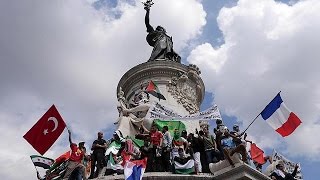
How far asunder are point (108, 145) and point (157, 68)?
6941 millimetres

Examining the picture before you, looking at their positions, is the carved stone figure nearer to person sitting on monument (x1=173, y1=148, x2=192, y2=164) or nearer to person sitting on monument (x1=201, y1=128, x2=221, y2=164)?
person sitting on monument (x1=201, y1=128, x2=221, y2=164)

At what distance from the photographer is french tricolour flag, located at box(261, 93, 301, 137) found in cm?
Answer: 1733

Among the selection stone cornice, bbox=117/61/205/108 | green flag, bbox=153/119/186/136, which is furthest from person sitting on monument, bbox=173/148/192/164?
stone cornice, bbox=117/61/205/108

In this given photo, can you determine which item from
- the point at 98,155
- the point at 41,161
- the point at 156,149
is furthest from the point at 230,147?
the point at 41,161

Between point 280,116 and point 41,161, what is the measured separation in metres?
8.87

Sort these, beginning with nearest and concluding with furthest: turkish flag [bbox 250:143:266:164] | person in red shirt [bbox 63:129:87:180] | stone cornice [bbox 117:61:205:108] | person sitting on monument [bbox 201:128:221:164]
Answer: person in red shirt [bbox 63:129:87:180] < person sitting on monument [bbox 201:128:221:164] < turkish flag [bbox 250:143:266:164] < stone cornice [bbox 117:61:205:108]

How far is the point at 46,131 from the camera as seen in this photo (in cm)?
1756

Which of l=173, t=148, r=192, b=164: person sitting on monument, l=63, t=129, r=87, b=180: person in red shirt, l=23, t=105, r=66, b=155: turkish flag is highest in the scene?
l=23, t=105, r=66, b=155: turkish flag

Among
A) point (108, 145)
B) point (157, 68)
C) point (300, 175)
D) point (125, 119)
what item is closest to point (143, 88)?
point (157, 68)

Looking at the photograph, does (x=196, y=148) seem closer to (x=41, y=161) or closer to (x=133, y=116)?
(x=133, y=116)

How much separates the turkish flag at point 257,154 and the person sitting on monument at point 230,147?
3.80 metres

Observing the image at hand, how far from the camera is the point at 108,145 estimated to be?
17.3m

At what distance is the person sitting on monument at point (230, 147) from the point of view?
1362 centimetres

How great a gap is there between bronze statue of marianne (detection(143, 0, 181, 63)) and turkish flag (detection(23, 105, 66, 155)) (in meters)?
8.43
